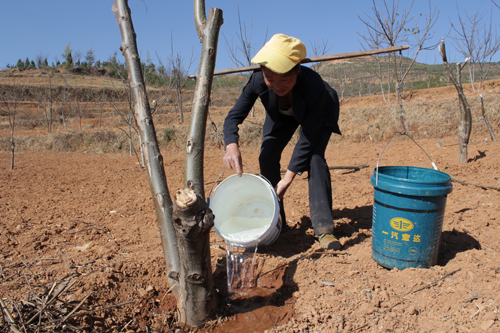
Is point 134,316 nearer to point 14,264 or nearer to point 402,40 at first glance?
point 14,264

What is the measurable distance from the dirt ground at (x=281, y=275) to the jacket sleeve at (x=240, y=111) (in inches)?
35.1

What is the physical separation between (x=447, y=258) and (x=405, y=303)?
2.35 ft

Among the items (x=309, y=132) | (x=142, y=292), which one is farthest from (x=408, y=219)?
(x=142, y=292)

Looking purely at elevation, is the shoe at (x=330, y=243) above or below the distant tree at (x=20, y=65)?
below

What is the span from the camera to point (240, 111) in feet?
7.92

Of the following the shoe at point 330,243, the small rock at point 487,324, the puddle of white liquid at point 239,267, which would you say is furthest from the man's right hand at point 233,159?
the small rock at point 487,324

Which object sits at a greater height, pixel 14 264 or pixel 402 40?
pixel 402 40

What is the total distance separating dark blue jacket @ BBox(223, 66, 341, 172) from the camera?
2.23 metres

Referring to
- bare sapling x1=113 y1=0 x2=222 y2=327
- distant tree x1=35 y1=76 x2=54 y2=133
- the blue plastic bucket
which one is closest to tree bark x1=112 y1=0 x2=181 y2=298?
bare sapling x1=113 y1=0 x2=222 y2=327

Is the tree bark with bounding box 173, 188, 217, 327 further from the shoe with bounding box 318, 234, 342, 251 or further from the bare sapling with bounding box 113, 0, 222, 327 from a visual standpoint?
the shoe with bounding box 318, 234, 342, 251

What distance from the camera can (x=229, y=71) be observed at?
2750 mm

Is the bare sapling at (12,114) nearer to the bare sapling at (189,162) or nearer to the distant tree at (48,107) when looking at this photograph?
the distant tree at (48,107)

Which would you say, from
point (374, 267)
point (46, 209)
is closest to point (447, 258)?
point (374, 267)

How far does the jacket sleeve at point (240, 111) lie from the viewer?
2.32 meters
